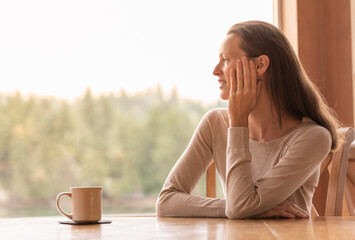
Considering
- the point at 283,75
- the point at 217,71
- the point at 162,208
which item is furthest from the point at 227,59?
the point at 162,208

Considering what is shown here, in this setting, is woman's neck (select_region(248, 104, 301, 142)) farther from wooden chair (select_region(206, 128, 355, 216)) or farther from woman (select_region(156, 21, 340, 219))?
wooden chair (select_region(206, 128, 355, 216))

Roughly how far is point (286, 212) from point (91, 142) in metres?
1.37

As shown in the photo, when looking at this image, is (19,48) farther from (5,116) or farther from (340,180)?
(340,180)

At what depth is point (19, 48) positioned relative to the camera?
7.95 feet

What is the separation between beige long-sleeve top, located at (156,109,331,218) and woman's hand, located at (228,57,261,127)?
48mm

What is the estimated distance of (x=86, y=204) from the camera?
1.08 m

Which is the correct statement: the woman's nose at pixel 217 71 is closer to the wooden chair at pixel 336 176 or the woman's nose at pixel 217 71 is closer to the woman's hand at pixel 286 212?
the wooden chair at pixel 336 176

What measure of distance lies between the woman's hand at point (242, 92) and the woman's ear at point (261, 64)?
0.16ft

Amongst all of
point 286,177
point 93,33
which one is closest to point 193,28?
point 93,33

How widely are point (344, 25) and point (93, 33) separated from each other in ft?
4.46

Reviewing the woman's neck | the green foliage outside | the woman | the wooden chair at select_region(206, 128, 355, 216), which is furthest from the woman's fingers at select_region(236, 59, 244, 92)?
the green foliage outside

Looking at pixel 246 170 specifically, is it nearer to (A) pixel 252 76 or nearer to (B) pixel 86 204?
(A) pixel 252 76

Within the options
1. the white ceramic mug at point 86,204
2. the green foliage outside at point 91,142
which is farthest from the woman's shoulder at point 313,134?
the green foliage outside at point 91,142

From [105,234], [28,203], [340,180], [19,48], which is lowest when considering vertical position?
[28,203]
